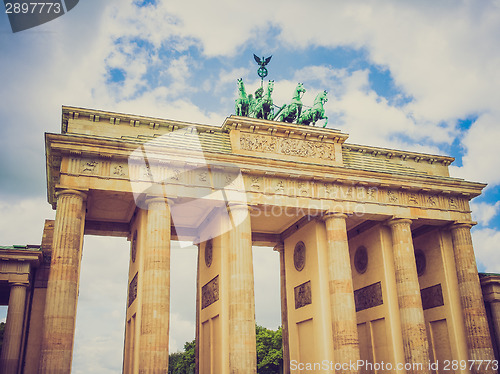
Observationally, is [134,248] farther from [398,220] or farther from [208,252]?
[398,220]

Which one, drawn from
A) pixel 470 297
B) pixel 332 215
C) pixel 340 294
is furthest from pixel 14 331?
pixel 470 297

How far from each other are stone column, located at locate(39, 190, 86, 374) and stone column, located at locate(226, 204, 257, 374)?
23.5 ft

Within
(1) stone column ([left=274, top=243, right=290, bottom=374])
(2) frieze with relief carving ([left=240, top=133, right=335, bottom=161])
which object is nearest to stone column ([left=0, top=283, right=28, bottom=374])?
(2) frieze with relief carving ([left=240, top=133, right=335, bottom=161])

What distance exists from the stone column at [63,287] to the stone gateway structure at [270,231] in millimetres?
57

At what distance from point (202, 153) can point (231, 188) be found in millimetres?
2355

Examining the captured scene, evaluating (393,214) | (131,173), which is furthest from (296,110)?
(131,173)

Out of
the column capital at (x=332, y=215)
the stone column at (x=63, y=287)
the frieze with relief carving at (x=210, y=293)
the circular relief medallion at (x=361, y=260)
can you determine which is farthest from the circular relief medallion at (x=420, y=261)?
the stone column at (x=63, y=287)

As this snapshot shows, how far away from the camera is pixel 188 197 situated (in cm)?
2378

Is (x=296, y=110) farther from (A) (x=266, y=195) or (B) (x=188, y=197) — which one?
(B) (x=188, y=197)

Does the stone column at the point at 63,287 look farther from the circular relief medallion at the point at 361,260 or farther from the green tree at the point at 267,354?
the green tree at the point at 267,354

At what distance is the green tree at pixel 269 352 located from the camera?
192 ft

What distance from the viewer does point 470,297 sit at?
27.2 m

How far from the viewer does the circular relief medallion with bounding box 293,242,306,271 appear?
28766mm

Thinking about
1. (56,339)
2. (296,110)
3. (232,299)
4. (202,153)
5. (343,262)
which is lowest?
(56,339)
